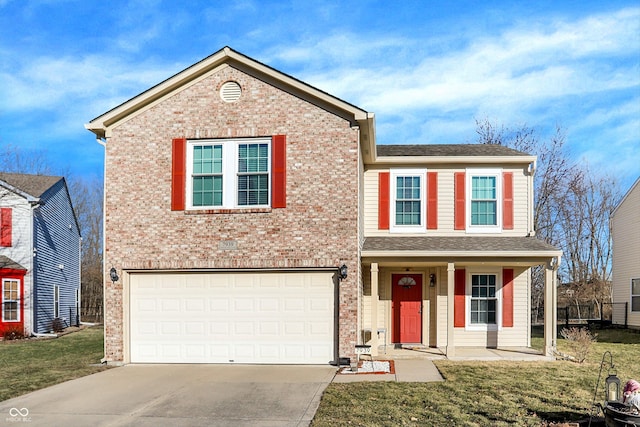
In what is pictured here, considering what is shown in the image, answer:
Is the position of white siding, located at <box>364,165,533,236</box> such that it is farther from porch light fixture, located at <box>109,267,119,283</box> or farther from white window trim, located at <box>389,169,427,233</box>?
porch light fixture, located at <box>109,267,119,283</box>

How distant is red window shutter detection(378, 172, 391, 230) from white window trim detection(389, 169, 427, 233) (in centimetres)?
10

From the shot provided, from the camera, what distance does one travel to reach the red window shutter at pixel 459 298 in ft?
52.7

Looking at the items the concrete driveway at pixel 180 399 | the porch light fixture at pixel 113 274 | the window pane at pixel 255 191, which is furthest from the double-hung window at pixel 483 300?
the porch light fixture at pixel 113 274

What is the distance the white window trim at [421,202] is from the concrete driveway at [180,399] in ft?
17.5

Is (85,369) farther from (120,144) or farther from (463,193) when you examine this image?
(463,193)

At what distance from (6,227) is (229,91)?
47.5 ft

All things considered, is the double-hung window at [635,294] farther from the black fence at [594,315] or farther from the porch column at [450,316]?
the porch column at [450,316]

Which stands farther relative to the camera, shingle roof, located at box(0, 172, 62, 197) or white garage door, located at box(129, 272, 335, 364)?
shingle roof, located at box(0, 172, 62, 197)

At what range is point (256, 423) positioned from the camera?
8.02 metres

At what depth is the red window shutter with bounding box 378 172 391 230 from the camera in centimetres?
1627

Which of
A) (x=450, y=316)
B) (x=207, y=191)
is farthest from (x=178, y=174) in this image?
(x=450, y=316)

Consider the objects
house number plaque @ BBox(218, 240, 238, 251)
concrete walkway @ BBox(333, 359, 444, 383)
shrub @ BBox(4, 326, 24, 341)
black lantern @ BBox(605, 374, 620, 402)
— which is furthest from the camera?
shrub @ BBox(4, 326, 24, 341)

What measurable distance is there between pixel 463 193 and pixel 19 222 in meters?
17.5

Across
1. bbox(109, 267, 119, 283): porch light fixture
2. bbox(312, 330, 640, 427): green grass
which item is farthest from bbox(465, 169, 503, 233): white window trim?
bbox(109, 267, 119, 283): porch light fixture
